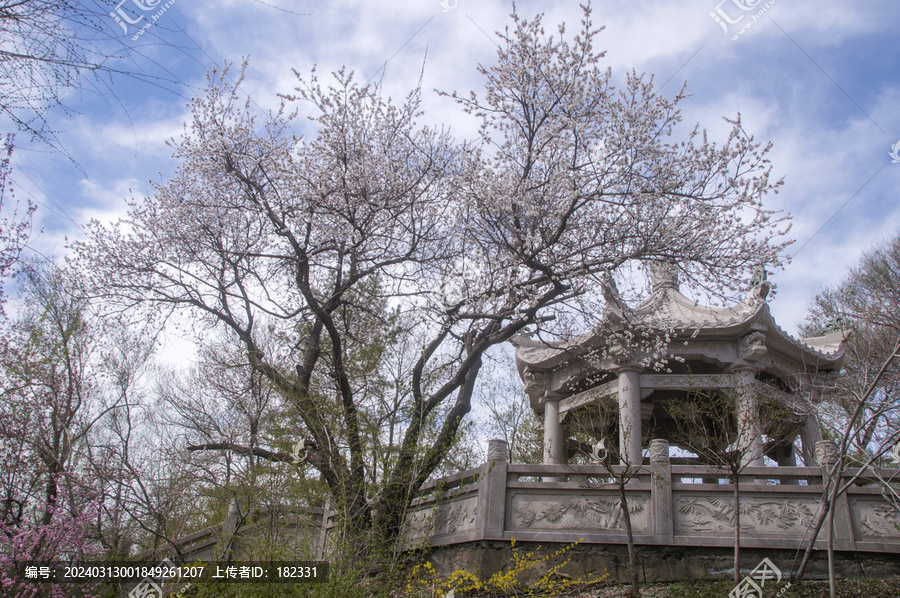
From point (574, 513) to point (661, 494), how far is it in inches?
44.0

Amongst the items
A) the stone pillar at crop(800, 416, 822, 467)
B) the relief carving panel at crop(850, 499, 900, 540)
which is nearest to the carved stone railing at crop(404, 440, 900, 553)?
the relief carving panel at crop(850, 499, 900, 540)

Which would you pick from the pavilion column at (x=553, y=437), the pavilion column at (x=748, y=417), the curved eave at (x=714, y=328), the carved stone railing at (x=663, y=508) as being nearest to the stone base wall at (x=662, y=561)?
the carved stone railing at (x=663, y=508)

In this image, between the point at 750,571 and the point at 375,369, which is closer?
the point at 750,571

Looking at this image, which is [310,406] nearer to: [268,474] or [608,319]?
[268,474]

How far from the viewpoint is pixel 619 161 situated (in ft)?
27.7

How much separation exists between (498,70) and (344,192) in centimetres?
279

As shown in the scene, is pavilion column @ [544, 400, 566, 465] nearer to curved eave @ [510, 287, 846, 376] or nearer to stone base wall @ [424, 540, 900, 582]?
curved eave @ [510, 287, 846, 376]

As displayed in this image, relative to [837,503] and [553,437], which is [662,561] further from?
[553,437]

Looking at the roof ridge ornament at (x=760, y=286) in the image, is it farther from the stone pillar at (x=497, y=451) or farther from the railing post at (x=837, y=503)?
the stone pillar at (x=497, y=451)

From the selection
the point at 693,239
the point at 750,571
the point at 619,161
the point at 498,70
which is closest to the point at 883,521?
the point at 750,571

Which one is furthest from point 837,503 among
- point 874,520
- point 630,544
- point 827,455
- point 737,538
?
point 630,544

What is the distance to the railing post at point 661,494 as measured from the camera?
24.8 feet

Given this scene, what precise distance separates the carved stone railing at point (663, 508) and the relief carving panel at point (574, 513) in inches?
0.5

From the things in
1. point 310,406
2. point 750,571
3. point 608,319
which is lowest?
point 750,571
